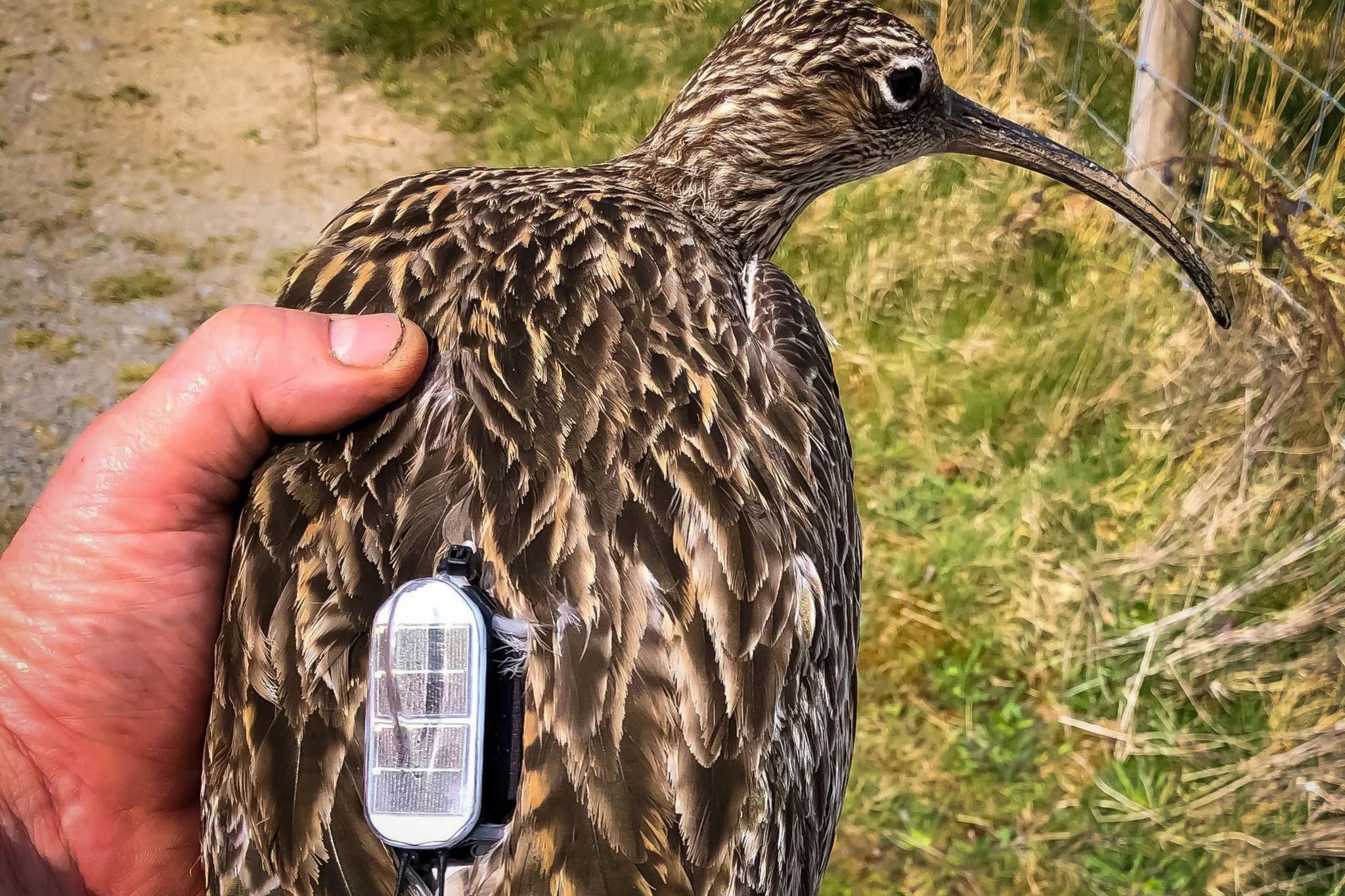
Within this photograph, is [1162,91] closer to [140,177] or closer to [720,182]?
[720,182]

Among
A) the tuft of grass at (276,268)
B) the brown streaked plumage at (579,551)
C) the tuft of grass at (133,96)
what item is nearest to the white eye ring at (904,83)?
the brown streaked plumage at (579,551)

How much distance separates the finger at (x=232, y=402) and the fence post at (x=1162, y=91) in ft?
15.2

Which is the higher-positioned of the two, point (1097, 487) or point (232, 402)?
point (232, 402)

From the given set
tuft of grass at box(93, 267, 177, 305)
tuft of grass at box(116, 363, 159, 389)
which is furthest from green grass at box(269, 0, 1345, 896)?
tuft of grass at box(116, 363, 159, 389)

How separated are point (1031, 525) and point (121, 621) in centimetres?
386

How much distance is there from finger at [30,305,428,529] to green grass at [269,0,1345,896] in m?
2.92

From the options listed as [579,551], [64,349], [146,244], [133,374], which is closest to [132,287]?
[146,244]

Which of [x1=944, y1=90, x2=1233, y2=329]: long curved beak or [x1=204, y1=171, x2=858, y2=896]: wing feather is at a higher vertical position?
[x1=944, y1=90, x2=1233, y2=329]: long curved beak

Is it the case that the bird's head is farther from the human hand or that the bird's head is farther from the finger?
the human hand

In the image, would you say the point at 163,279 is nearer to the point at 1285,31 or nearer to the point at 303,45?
the point at 303,45

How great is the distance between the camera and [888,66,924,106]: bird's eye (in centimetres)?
403

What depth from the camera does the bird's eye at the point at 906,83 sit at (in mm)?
4027

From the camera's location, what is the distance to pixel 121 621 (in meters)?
3.19

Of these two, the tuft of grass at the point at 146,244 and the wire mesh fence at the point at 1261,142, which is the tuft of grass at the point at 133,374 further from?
the wire mesh fence at the point at 1261,142
